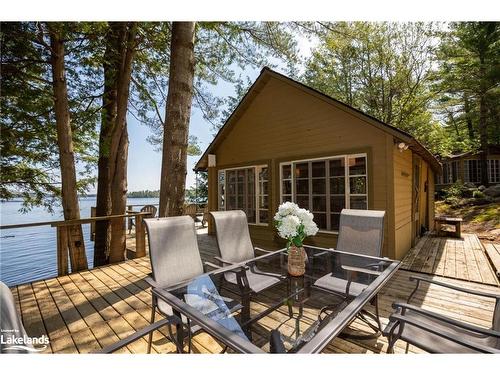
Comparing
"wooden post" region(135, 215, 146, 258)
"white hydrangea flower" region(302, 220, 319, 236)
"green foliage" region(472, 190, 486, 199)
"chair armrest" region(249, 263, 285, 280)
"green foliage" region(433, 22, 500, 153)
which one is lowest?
"wooden post" region(135, 215, 146, 258)

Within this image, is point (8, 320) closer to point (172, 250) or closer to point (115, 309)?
point (172, 250)

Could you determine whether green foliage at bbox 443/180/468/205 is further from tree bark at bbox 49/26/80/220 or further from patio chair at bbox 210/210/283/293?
tree bark at bbox 49/26/80/220

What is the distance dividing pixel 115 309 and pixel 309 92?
5.10m

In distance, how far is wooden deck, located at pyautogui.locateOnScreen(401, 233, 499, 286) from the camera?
3865 mm

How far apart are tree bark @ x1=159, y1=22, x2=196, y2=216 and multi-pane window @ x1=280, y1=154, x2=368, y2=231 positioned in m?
2.95

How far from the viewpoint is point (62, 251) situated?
156 inches

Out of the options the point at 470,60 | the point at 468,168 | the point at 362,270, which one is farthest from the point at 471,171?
the point at 362,270

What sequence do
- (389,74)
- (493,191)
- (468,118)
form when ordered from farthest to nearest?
(468,118) < (493,191) < (389,74)

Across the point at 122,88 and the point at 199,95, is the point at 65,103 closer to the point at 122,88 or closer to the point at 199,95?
the point at 122,88

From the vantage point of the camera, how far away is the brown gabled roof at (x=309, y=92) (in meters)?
4.10

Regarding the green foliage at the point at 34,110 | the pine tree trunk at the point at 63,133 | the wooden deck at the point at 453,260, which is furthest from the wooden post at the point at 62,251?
the wooden deck at the point at 453,260

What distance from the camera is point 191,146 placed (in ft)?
33.8

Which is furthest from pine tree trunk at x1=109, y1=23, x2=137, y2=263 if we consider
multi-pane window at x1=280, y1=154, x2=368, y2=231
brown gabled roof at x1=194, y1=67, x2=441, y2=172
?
multi-pane window at x1=280, y1=154, x2=368, y2=231
